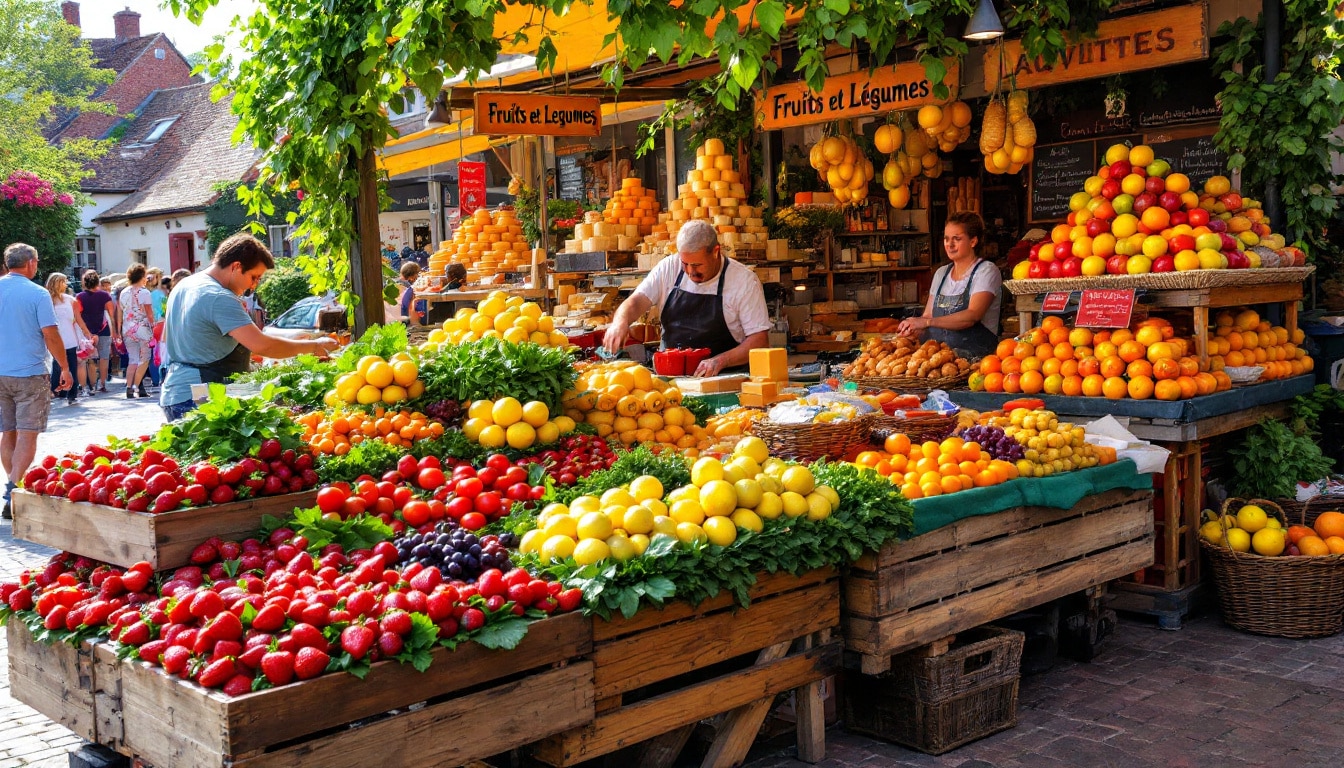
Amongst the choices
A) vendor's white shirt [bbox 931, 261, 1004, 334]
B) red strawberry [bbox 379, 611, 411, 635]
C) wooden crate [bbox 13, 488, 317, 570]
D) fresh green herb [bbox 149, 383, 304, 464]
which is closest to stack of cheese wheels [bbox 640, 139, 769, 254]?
vendor's white shirt [bbox 931, 261, 1004, 334]

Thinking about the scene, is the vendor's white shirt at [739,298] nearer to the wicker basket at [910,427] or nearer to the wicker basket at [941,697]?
the wicker basket at [910,427]

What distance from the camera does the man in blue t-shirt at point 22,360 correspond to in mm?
9055

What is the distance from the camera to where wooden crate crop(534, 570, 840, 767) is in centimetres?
388

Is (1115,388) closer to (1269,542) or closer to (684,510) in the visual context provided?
(1269,542)

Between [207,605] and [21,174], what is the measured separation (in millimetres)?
28143

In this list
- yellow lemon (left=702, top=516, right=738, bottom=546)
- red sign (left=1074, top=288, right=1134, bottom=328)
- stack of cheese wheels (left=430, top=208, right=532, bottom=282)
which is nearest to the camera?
yellow lemon (left=702, top=516, right=738, bottom=546)

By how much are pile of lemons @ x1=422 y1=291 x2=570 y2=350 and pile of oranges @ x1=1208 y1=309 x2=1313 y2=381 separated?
3.59 meters

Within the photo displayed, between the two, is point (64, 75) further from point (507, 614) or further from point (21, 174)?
point (507, 614)

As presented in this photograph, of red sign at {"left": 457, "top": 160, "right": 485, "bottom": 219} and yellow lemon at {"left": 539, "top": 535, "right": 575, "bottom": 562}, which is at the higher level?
red sign at {"left": 457, "top": 160, "right": 485, "bottom": 219}

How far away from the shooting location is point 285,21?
23.7 ft

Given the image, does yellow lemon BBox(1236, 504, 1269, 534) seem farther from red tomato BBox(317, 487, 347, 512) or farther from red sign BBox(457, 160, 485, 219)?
red sign BBox(457, 160, 485, 219)

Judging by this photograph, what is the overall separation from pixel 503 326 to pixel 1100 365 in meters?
3.22

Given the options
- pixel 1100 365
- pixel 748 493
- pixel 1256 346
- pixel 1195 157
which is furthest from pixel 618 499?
pixel 1195 157

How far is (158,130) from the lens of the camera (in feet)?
136
